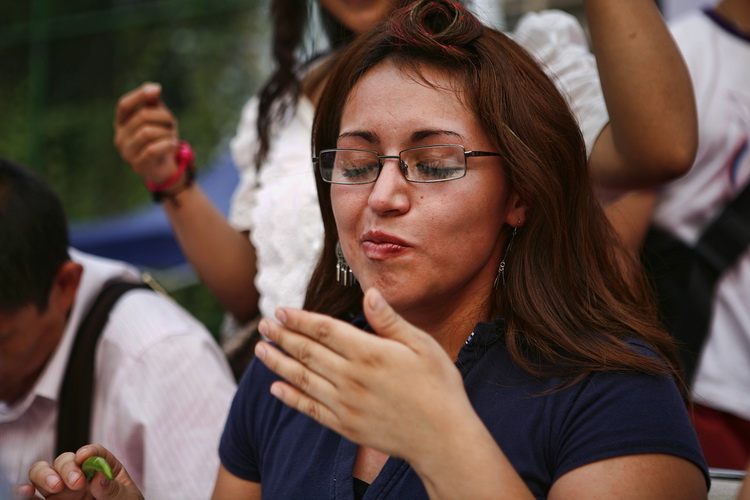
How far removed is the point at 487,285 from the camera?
70.6 inches

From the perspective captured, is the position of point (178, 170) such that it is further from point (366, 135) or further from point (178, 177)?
point (366, 135)

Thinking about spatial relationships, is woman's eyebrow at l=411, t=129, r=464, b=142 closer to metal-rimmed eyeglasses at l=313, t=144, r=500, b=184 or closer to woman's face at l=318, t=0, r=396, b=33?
metal-rimmed eyeglasses at l=313, t=144, r=500, b=184

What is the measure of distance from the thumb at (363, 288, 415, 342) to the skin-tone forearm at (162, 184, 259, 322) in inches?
60.9

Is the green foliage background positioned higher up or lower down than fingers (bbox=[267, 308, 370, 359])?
lower down

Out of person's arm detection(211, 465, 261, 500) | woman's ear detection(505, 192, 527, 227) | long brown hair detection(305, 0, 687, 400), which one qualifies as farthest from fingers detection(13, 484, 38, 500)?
woman's ear detection(505, 192, 527, 227)

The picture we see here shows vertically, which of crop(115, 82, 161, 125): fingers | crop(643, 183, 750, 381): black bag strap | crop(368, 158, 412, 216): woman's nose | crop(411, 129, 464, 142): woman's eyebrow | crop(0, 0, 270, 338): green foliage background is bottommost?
crop(0, 0, 270, 338): green foliage background

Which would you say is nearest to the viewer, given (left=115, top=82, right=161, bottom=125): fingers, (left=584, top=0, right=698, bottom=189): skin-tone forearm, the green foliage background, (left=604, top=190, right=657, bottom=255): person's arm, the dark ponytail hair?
(left=584, top=0, right=698, bottom=189): skin-tone forearm

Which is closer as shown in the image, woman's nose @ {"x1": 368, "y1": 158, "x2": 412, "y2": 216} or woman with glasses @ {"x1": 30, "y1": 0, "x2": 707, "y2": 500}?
woman with glasses @ {"x1": 30, "y1": 0, "x2": 707, "y2": 500}

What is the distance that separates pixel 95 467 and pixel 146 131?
118 centimetres

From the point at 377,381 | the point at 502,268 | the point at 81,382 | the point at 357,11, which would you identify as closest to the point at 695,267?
the point at 502,268

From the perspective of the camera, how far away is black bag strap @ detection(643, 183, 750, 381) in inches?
88.3

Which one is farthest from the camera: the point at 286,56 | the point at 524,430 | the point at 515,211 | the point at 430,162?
the point at 286,56

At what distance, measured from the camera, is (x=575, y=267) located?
1746mm

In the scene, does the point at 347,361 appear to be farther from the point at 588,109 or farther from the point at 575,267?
the point at 588,109
